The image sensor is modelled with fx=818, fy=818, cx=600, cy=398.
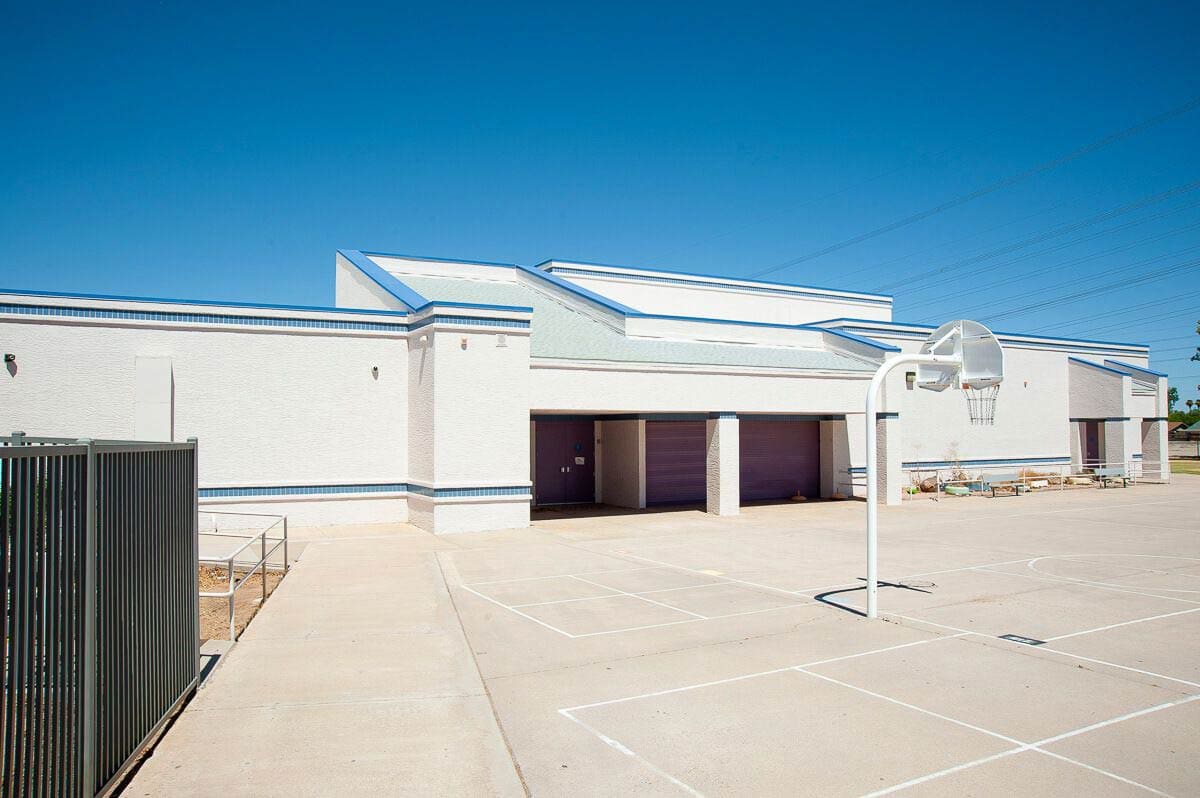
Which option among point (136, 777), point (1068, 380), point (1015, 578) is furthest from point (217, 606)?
point (1068, 380)

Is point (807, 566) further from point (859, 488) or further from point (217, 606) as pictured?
point (859, 488)

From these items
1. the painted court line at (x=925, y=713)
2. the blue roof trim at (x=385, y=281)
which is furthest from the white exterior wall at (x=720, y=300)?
the painted court line at (x=925, y=713)

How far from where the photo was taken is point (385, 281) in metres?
23.6

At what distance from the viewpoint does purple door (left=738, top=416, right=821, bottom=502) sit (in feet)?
92.7

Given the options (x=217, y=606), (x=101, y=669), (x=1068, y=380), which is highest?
(x=1068, y=380)

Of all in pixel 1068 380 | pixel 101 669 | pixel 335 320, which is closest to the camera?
pixel 101 669

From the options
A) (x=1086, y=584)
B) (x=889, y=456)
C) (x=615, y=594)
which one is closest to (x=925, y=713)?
(x=615, y=594)

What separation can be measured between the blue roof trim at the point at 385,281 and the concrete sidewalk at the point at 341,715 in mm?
10764

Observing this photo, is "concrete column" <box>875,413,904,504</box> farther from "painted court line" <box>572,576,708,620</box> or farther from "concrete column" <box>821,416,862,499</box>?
"painted court line" <box>572,576,708,620</box>

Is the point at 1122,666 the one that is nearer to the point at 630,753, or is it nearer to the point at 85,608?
the point at 630,753

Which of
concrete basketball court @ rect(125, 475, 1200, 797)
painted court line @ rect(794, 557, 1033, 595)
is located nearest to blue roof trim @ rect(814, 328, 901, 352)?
concrete basketball court @ rect(125, 475, 1200, 797)

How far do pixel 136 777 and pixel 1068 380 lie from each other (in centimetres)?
4123

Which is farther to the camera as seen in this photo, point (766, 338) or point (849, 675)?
point (766, 338)

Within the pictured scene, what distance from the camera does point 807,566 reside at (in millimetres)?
14523
